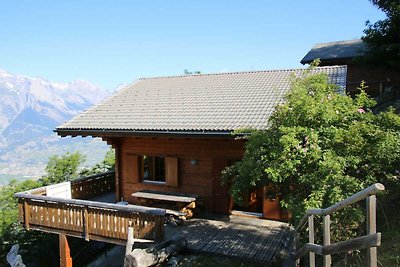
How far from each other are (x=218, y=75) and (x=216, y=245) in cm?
890

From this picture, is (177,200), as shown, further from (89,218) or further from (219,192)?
(89,218)

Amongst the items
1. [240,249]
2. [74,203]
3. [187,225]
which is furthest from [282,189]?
[74,203]

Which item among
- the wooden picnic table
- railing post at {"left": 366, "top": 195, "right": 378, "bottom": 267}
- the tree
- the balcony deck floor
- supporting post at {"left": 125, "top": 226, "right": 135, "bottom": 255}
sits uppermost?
railing post at {"left": 366, "top": 195, "right": 378, "bottom": 267}

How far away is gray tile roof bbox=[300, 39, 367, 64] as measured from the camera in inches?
849

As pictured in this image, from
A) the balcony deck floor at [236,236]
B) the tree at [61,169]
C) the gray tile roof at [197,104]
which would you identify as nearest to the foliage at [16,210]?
the tree at [61,169]

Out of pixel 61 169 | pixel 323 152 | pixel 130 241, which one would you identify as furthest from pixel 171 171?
pixel 61 169

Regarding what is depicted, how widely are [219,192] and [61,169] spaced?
16.2 metres

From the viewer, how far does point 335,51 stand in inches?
907

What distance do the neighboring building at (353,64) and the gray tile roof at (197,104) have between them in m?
6.61

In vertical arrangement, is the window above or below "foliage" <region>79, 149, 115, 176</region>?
above

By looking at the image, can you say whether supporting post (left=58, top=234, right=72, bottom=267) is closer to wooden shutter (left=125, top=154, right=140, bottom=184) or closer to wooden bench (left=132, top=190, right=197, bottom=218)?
wooden bench (left=132, top=190, right=197, bottom=218)

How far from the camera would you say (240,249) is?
7.75m

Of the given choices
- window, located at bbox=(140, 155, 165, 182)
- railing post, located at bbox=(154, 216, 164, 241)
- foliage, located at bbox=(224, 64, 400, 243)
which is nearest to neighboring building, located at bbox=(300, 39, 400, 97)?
window, located at bbox=(140, 155, 165, 182)

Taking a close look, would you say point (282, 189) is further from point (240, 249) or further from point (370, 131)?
point (240, 249)
